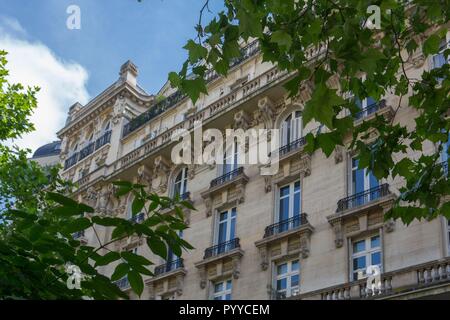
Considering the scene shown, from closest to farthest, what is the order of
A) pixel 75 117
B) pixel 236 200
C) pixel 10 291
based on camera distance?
pixel 10 291
pixel 236 200
pixel 75 117

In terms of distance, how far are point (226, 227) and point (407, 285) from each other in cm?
909

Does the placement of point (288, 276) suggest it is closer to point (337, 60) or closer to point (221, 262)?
point (221, 262)

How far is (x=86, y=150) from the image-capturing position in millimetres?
38469

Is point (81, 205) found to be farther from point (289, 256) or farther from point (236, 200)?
point (236, 200)

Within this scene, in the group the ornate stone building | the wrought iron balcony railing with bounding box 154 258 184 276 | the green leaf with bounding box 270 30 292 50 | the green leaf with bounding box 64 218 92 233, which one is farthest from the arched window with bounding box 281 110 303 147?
the green leaf with bounding box 64 218 92 233

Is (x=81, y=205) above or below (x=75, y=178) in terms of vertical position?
below

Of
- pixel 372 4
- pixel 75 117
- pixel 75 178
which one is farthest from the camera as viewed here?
pixel 75 117

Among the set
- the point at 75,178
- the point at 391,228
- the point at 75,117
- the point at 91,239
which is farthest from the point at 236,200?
the point at 75,117

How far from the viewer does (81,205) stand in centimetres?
557

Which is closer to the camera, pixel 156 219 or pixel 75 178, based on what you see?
pixel 156 219

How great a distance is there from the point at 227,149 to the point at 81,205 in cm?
2203

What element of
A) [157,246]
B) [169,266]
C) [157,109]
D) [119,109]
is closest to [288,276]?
[169,266]

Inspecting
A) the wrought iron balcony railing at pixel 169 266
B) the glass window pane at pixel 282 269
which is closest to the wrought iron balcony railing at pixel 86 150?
the wrought iron balcony railing at pixel 169 266

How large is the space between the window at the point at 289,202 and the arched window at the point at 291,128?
201cm
